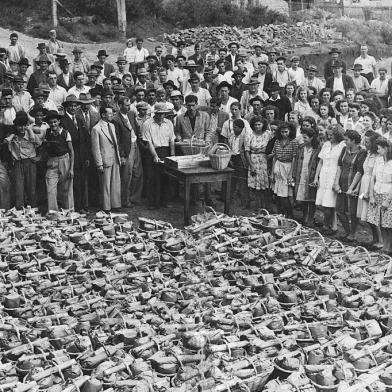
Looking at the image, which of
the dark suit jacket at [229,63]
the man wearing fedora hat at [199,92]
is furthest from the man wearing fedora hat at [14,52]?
the dark suit jacket at [229,63]

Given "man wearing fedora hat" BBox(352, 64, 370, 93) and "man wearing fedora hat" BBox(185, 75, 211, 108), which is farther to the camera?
"man wearing fedora hat" BBox(352, 64, 370, 93)

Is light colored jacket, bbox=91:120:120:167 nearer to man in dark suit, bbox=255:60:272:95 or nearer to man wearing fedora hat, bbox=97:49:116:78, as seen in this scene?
man wearing fedora hat, bbox=97:49:116:78

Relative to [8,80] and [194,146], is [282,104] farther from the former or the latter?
[8,80]

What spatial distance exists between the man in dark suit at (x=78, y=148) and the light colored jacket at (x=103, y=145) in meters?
0.20

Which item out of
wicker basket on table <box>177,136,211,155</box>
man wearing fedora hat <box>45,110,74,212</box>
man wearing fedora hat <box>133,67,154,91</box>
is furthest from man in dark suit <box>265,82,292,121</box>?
man wearing fedora hat <box>45,110,74,212</box>

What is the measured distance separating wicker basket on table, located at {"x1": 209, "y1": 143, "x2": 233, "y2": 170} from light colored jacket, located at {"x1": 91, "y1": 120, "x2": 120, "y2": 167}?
171 centimetres

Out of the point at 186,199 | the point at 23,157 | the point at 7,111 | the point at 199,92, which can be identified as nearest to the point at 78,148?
the point at 23,157

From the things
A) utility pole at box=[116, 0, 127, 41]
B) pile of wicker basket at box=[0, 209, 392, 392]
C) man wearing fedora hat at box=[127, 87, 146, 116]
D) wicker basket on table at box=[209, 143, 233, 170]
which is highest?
utility pole at box=[116, 0, 127, 41]

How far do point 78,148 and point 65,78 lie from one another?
306cm

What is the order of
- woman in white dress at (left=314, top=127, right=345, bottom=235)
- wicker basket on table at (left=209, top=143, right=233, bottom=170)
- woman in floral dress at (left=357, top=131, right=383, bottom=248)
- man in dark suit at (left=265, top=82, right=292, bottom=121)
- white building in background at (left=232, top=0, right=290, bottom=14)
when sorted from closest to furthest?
1. woman in floral dress at (left=357, top=131, right=383, bottom=248)
2. woman in white dress at (left=314, top=127, right=345, bottom=235)
3. wicker basket on table at (left=209, top=143, right=233, bottom=170)
4. man in dark suit at (left=265, top=82, right=292, bottom=121)
5. white building in background at (left=232, top=0, right=290, bottom=14)

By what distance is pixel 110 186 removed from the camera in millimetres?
13148

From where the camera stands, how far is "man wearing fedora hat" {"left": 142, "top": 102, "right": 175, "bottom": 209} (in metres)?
13.1

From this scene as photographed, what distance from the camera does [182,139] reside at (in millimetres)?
13594

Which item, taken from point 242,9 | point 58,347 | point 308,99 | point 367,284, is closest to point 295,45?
point 242,9
